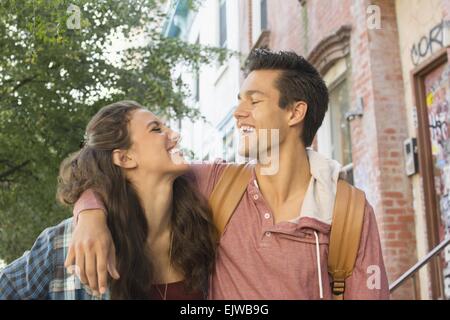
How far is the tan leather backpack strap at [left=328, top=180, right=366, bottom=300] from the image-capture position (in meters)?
2.09

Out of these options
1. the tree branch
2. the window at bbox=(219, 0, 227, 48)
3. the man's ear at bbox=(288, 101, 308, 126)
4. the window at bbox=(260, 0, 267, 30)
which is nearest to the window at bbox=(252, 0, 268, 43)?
the window at bbox=(260, 0, 267, 30)

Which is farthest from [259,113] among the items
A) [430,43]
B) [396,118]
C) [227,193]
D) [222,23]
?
[222,23]

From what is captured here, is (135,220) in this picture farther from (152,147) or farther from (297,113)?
(297,113)

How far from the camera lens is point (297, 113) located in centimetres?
254

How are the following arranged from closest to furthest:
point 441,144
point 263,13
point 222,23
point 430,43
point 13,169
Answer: point 441,144 < point 430,43 < point 13,169 < point 263,13 < point 222,23

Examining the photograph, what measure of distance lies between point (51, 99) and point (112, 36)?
3.73ft

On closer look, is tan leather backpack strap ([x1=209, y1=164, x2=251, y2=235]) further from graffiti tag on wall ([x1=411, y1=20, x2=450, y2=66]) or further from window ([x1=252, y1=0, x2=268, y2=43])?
window ([x1=252, y1=0, x2=268, y2=43])

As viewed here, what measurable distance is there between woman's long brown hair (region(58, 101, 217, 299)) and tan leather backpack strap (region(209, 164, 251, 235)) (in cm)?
4

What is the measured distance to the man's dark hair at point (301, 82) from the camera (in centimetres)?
255

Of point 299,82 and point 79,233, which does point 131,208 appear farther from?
point 299,82

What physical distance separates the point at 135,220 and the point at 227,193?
1.27ft

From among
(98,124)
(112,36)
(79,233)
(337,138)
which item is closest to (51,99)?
(112,36)

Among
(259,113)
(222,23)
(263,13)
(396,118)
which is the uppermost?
(222,23)

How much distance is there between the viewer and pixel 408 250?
6.03 m
